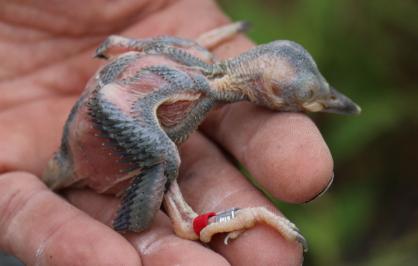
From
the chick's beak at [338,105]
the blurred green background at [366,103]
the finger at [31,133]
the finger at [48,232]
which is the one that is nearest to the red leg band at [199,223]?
the finger at [48,232]

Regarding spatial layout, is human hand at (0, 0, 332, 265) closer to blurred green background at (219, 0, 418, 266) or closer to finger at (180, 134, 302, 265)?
finger at (180, 134, 302, 265)

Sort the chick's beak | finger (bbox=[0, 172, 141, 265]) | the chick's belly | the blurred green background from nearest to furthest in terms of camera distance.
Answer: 1. finger (bbox=[0, 172, 141, 265])
2. the chick's belly
3. the chick's beak
4. the blurred green background

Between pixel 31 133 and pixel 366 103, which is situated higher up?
pixel 31 133

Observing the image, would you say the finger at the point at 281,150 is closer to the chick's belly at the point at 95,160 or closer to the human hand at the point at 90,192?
the human hand at the point at 90,192

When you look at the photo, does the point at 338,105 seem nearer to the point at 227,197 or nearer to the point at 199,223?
the point at 227,197

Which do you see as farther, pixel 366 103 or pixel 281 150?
pixel 366 103

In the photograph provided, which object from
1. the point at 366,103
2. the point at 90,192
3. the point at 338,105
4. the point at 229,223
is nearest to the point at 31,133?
the point at 90,192

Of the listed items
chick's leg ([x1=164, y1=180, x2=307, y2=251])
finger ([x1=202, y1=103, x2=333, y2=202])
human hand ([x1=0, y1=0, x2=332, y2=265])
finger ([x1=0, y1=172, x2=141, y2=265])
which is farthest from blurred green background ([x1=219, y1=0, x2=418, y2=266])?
finger ([x1=0, y1=172, x2=141, y2=265])

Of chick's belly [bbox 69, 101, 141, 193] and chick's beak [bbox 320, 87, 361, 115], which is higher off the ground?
chick's beak [bbox 320, 87, 361, 115]
